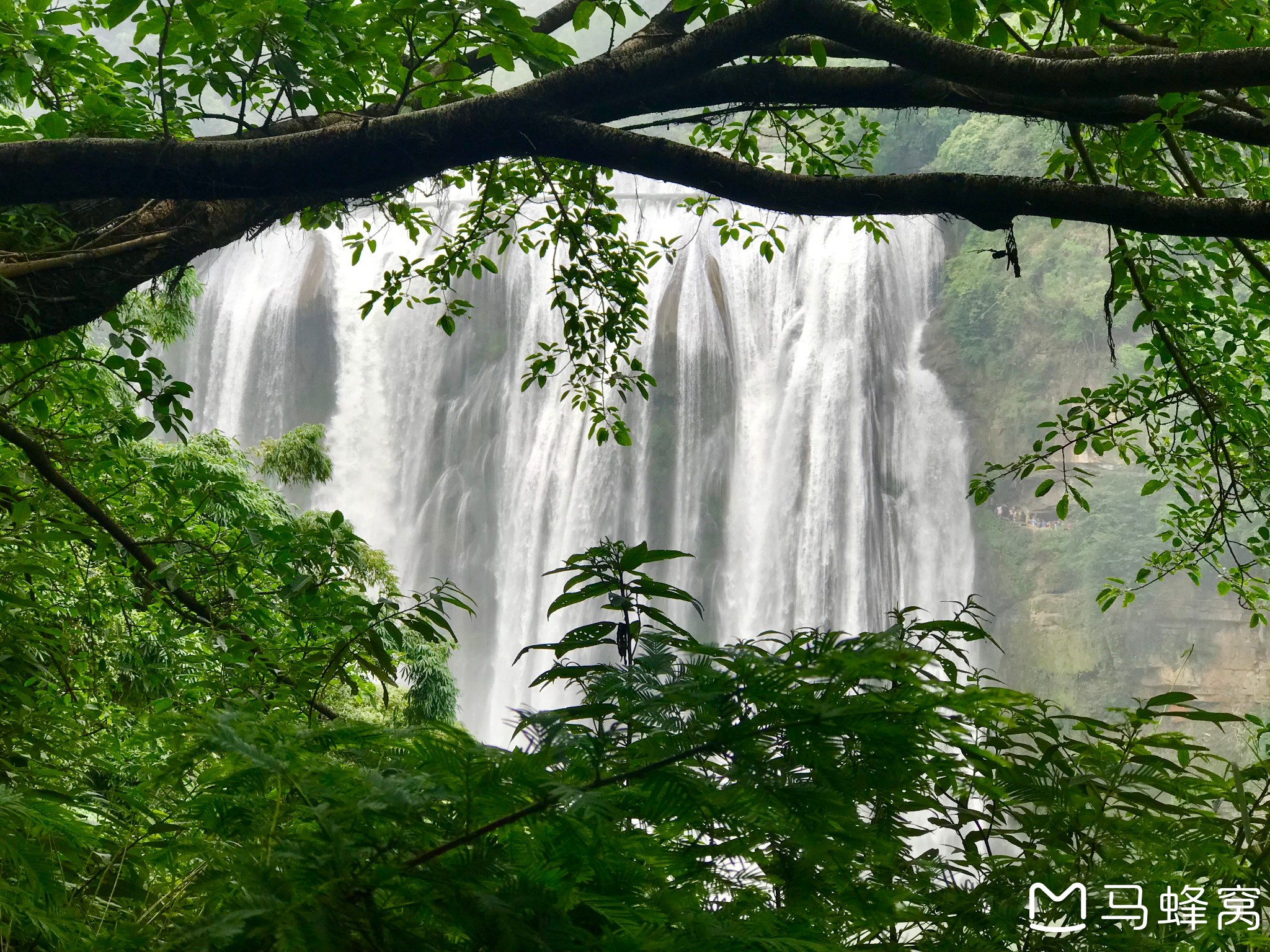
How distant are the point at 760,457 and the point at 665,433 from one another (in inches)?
72.3

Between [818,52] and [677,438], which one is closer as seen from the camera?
[818,52]

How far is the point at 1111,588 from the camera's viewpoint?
4805 millimetres

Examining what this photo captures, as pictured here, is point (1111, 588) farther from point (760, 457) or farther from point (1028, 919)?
point (760, 457)

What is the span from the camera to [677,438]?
19109 millimetres

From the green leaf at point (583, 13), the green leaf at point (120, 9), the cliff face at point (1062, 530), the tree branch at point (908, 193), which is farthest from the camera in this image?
the cliff face at point (1062, 530)

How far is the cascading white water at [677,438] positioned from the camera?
715 inches

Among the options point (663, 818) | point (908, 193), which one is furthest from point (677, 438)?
point (663, 818)

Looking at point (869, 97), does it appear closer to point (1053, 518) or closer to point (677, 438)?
point (677, 438)

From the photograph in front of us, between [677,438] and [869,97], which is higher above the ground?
[677,438]

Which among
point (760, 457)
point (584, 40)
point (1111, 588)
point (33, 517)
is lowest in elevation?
point (33, 517)

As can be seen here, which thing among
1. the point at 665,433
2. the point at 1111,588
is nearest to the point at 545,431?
the point at 665,433

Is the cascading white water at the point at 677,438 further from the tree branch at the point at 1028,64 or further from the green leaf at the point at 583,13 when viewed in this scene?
the tree branch at the point at 1028,64

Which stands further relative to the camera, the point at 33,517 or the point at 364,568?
the point at 364,568

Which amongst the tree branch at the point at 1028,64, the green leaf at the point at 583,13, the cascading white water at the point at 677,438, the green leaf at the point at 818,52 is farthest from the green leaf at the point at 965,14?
the cascading white water at the point at 677,438
